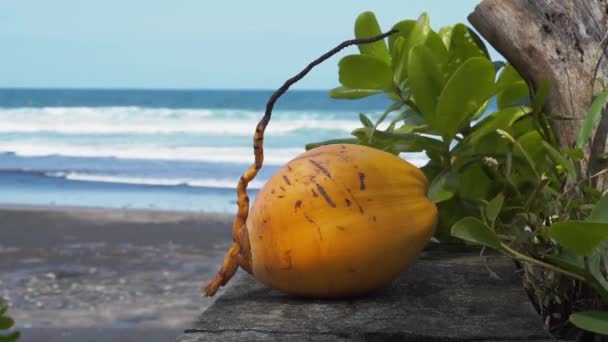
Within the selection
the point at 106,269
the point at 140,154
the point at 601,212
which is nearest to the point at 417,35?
the point at 601,212

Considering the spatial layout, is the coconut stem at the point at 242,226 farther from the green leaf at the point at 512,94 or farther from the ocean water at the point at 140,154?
the ocean water at the point at 140,154

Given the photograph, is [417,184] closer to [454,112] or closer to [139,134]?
[454,112]

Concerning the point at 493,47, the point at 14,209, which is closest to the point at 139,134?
the point at 14,209

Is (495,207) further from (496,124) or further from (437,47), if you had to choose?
(437,47)

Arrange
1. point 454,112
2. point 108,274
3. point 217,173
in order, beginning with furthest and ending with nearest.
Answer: point 217,173 → point 108,274 → point 454,112

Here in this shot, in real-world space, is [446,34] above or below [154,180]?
above

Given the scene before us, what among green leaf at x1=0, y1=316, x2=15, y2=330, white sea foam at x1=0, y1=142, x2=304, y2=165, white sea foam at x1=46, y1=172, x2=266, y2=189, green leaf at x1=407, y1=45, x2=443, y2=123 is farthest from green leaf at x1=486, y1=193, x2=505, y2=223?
white sea foam at x1=0, y1=142, x2=304, y2=165

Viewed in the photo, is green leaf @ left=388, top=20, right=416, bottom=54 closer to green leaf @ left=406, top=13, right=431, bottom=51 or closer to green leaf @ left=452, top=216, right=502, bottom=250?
green leaf @ left=406, top=13, right=431, bottom=51
